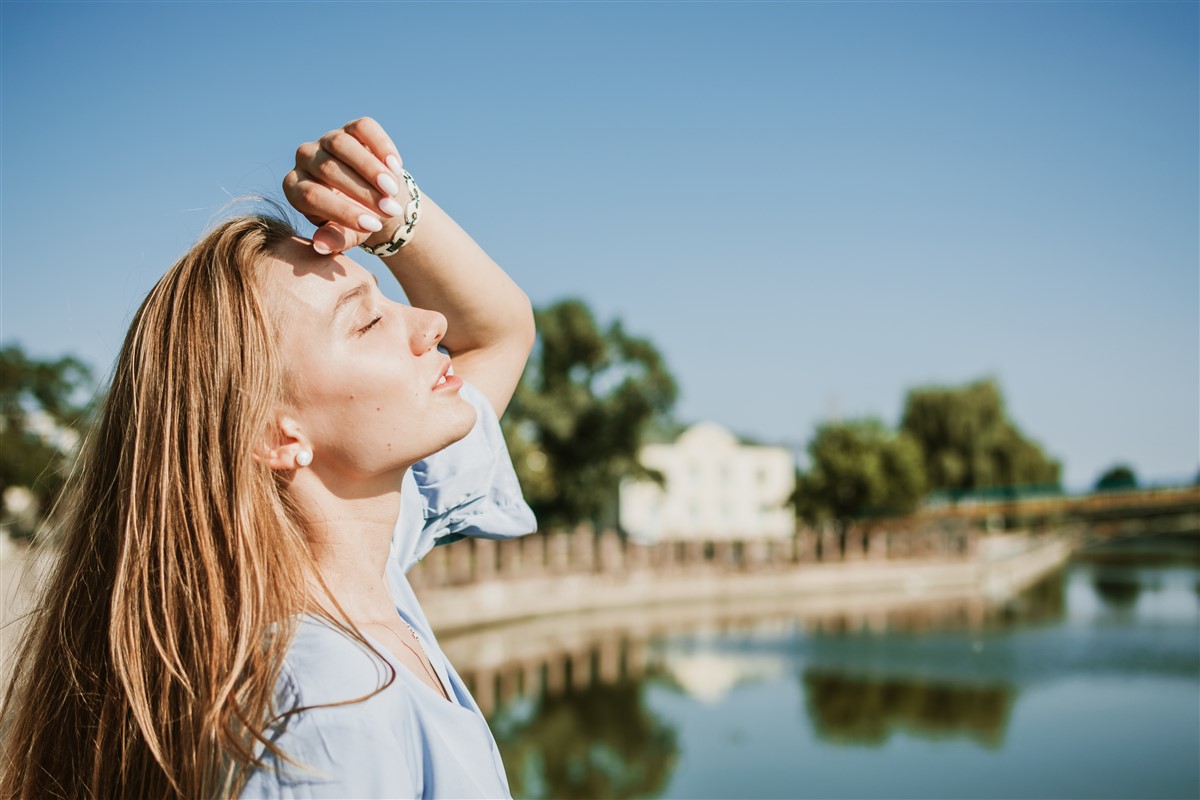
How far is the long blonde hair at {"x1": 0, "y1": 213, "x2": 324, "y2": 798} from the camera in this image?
976mm

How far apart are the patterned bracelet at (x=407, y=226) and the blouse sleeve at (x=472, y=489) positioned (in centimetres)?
21

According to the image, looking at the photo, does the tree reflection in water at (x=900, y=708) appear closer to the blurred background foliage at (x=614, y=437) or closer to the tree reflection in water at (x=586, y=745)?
the tree reflection in water at (x=586, y=745)

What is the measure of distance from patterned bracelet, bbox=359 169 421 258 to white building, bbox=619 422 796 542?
42.1m

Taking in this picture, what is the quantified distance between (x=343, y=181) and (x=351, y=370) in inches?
8.4

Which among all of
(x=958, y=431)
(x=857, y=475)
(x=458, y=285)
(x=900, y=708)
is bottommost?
(x=900, y=708)

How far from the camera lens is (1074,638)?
19.9m

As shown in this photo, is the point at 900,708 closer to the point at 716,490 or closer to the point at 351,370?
the point at 351,370

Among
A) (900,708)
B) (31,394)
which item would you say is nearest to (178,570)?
(900,708)

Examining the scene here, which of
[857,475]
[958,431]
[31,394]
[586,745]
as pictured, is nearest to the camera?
[586,745]

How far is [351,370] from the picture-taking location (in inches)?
43.1

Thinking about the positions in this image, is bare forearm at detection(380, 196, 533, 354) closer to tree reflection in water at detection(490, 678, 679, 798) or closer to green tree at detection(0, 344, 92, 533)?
tree reflection in water at detection(490, 678, 679, 798)

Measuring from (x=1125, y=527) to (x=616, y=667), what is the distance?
55.4 metres

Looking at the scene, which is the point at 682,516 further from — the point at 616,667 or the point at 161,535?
the point at 161,535

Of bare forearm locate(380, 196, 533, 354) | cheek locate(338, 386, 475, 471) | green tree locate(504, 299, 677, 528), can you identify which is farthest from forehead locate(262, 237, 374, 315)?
green tree locate(504, 299, 677, 528)
